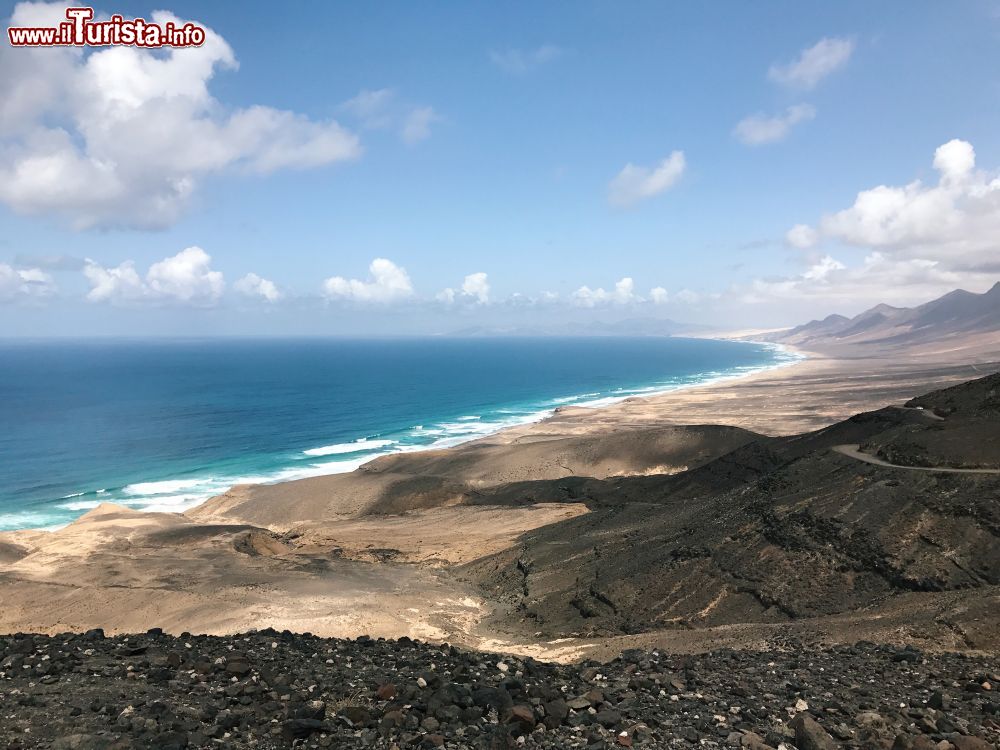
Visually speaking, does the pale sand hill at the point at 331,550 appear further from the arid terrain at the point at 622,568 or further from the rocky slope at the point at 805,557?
the rocky slope at the point at 805,557

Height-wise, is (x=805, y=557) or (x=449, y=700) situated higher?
(x=449, y=700)

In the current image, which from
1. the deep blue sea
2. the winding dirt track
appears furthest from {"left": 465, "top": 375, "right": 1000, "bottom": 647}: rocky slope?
the deep blue sea

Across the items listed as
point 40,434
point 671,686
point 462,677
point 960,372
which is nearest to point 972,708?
point 671,686

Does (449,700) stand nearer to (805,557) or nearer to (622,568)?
(805,557)

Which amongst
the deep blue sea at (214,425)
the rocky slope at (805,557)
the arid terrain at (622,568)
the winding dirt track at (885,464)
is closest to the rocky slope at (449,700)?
the arid terrain at (622,568)

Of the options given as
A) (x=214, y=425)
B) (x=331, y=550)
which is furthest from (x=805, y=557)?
(x=214, y=425)

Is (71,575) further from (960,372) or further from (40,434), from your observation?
(960,372)
